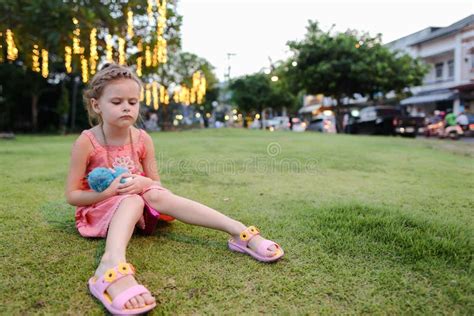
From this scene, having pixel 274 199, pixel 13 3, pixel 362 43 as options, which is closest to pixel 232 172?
pixel 274 199

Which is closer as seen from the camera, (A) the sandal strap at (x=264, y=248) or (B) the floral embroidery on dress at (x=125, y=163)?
(A) the sandal strap at (x=264, y=248)

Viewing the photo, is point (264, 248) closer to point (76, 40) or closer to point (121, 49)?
point (76, 40)

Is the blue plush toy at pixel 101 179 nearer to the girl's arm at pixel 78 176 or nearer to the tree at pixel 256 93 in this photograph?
the girl's arm at pixel 78 176

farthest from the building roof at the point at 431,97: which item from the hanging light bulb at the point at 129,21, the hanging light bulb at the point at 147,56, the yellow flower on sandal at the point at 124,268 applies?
the yellow flower on sandal at the point at 124,268

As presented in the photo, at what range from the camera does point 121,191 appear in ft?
6.11

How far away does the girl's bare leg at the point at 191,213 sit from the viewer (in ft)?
6.28

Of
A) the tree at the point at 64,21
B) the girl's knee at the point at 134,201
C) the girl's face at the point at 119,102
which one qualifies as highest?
the tree at the point at 64,21

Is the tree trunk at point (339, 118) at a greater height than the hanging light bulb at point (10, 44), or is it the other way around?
the hanging light bulb at point (10, 44)

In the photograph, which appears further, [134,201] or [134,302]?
[134,201]

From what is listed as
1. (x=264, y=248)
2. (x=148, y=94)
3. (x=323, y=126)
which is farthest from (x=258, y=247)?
(x=323, y=126)

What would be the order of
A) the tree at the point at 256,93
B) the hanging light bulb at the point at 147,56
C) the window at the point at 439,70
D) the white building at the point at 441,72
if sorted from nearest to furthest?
the hanging light bulb at the point at 147,56, the white building at the point at 441,72, the window at the point at 439,70, the tree at the point at 256,93

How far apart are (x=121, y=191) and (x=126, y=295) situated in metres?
0.62

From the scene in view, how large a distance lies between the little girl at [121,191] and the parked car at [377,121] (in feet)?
48.8

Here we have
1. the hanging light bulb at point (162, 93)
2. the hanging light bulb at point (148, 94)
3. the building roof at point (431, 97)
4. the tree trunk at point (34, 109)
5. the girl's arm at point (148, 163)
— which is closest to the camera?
the girl's arm at point (148, 163)
